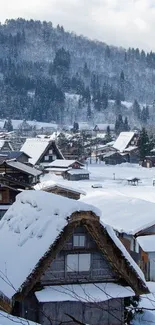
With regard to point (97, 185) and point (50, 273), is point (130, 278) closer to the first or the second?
point (50, 273)

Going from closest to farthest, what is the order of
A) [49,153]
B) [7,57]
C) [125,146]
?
[49,153], [125,146], [7,57]

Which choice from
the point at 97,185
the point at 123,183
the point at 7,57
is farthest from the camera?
the point at 7,57

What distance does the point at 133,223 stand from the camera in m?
17.6

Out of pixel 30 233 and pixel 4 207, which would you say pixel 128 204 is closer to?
pixel 4 207

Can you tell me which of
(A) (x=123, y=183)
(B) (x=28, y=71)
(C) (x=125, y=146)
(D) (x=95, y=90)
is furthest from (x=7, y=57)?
(A) (x=123, y=183)

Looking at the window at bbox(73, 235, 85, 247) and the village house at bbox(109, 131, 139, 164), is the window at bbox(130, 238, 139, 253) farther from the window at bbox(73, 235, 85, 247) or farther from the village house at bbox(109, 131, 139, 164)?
the village house at bbox(109, 131, 139, 164)

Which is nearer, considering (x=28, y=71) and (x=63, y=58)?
(x=28, y=71)

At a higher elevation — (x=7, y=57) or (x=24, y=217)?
(x=7, y=57)

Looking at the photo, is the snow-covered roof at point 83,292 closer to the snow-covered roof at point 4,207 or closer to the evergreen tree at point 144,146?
the snow-covered roof at point 4,207

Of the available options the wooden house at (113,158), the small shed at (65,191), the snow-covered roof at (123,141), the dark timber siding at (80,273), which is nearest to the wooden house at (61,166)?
the wooden house at (113,158)

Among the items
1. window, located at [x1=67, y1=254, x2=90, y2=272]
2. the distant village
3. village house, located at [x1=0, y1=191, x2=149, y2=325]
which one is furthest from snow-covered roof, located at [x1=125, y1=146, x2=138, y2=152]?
window, located at [x1=67, y1=254, x2=90, y2=272]

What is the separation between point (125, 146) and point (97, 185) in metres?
32.7

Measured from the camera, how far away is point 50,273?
418 inches

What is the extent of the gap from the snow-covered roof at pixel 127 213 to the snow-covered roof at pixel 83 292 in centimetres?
641
